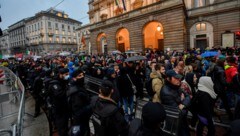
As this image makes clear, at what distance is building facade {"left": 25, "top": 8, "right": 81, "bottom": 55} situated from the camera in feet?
224

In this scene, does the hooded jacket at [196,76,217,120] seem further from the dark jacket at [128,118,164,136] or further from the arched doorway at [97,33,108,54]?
the arched doorway at [97,33,108,54]

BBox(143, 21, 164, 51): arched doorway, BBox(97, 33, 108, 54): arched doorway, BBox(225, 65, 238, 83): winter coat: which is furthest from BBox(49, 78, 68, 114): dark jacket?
BBox(97, 33, 108, 54): arched doorway

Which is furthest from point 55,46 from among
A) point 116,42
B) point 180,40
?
point 180,40

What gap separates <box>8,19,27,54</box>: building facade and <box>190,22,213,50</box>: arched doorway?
262ft

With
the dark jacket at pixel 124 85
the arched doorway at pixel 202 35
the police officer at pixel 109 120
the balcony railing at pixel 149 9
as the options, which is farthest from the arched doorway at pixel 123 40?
the police officer at pixel 109 120

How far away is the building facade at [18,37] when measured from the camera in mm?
81250

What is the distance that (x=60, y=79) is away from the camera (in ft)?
15.8

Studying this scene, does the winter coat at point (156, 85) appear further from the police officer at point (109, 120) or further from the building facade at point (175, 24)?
the building facade at point (175, 24)

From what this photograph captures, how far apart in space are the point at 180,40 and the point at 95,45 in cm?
1754

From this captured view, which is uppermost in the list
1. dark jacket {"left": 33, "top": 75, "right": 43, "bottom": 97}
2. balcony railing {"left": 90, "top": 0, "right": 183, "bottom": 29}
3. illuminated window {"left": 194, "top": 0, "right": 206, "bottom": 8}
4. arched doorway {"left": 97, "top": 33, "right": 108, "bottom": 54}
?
illuminated window {"left": 194, "top": 0, "right": 206, "bottom": 8}

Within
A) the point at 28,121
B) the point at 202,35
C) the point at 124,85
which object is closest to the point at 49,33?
the point at 202,35

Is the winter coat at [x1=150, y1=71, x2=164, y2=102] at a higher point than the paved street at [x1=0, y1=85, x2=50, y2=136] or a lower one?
higher

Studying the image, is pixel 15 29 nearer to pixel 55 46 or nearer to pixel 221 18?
pixel 55 46

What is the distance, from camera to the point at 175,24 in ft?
64.4
